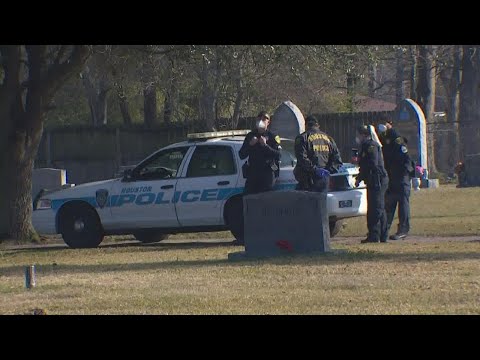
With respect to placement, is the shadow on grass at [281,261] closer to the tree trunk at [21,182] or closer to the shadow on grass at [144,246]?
the shadow on grass at [144,246]

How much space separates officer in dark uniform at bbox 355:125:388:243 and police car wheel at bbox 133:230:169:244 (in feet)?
12.7

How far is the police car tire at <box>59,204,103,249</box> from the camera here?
1764 centimetres

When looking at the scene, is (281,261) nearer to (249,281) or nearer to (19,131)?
(249,281)

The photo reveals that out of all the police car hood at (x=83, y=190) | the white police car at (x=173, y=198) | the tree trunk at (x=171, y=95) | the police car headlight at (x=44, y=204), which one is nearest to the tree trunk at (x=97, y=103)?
the tree trunk at (x=171, y=95)

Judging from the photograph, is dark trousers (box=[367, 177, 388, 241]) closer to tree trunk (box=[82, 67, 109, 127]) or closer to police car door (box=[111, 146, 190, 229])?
police car door (box=[111, 146, 190, 229])

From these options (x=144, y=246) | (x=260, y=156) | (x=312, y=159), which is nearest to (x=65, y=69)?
(x=144, y=246)

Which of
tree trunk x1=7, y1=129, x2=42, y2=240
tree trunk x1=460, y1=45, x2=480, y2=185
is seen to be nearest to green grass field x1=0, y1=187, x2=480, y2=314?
tree trunk x1=7, y1=129, x2=42, y2=240

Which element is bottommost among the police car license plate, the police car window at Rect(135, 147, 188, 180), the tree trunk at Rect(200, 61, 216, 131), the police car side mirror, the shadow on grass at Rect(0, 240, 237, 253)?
the shadow on grass at Rect(0, 240, 237, 253)

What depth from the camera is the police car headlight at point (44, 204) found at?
17906 mm

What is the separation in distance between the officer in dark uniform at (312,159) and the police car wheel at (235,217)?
134 cm

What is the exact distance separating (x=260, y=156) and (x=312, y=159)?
2.53ft

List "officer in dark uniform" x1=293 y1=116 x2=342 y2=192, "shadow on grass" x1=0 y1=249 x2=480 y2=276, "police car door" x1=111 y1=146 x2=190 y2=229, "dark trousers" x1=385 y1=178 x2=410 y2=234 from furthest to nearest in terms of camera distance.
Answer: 1. "police car door" x1=111 y1=146 x2=190 y2=229
2. "dark trousers" x1=385 y1=178 x2=410 y2=234
3. "officer in dark uniform" x1=293 y1=116 x2=342 y2=192
4. "shadow on grass" x1=0 y1=249 x2=480 y2=276

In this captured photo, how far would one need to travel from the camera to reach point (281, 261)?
43.9 ft

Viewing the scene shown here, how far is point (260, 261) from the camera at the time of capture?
13562 millimetres
